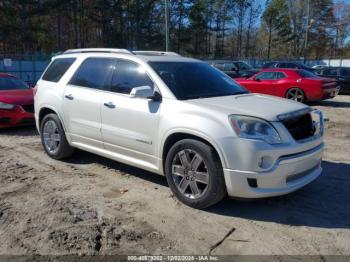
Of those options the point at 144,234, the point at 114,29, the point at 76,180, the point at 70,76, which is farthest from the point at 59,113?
the point at 114,29

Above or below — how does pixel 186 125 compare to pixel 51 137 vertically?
above

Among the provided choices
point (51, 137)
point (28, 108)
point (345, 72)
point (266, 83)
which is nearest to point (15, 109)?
point (28, 108)

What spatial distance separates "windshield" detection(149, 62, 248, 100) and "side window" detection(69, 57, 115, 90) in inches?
31.3

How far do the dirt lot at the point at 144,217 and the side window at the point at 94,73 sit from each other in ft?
4.43

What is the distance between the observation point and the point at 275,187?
4.11 meters

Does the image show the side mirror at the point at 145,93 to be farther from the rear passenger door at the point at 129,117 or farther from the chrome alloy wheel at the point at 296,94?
the chrome alloy wheel at the point at 296,94

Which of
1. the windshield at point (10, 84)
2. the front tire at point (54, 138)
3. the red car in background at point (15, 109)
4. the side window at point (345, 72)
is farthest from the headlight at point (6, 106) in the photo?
the side window at point (345, 72)

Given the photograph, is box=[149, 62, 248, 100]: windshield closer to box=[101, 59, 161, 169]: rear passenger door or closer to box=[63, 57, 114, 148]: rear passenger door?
box=[101, 59, 161, 169]: rear passenger door

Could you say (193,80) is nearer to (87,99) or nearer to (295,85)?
(87,99)

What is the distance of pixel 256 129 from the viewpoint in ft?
13.4

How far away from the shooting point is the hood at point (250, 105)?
4.22m

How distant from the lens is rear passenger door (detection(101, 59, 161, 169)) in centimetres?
480

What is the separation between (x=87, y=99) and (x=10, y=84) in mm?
5629

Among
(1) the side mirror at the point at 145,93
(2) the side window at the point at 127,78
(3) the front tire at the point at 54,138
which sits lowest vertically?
(3) the front tire at the point at 54,138
